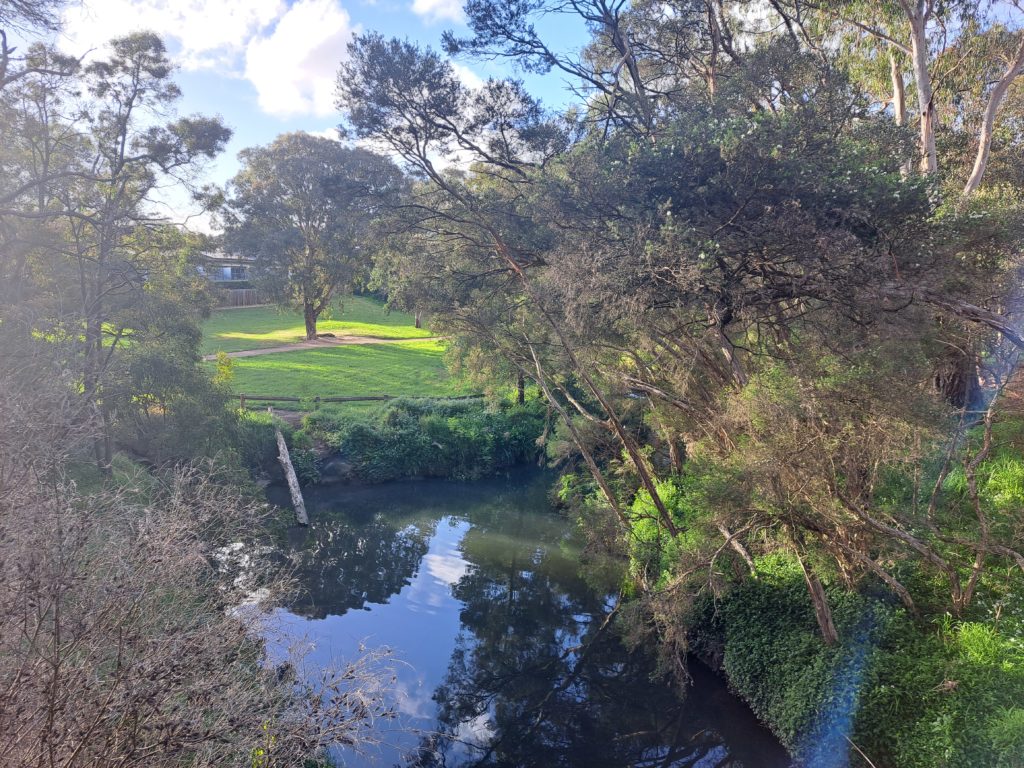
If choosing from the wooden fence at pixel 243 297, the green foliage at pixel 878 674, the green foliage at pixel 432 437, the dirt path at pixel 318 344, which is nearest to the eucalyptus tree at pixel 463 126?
the green foliage at pixel 878 674

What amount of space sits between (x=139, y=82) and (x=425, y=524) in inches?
511

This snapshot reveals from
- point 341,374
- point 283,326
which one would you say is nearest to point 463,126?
point 341,374

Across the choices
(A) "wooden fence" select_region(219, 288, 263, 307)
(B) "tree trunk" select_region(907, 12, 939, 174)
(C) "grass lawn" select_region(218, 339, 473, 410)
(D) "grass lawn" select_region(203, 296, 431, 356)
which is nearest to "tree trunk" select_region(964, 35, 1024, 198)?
(B) "tree trunk" select_region(907, 12, 939, 174)

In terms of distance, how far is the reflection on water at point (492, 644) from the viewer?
30.1 feet

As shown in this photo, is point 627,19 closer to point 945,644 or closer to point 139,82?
point 139,82

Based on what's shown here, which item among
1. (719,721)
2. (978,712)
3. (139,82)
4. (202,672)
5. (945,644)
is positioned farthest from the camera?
(139,82)

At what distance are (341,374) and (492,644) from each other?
19199mm

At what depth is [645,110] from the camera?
37.5ft

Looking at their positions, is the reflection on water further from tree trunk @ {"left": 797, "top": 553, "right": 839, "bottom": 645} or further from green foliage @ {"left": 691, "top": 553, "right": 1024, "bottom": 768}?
tree trunk @ {"left": 797, "top": 553, "right": 839, "bottom": 645}

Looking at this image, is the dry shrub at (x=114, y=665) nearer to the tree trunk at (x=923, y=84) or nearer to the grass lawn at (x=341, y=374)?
the tree trunk at (x=923, y=84)

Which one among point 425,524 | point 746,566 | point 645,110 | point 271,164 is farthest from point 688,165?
point 271,164

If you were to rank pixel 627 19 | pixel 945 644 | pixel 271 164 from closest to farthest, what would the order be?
pixel 945 644
pixel 627 19
pixel 271 164

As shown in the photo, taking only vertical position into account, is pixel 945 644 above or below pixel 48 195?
below

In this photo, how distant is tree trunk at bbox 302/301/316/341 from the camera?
1463 inches
